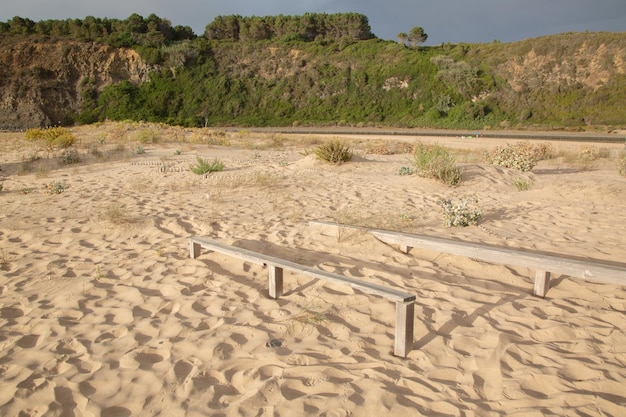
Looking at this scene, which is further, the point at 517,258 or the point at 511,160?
the point at 511,160

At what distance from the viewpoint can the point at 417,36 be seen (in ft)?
198

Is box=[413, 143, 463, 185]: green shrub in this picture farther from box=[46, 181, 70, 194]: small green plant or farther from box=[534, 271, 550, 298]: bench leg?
box=[46, 181, 70, 194]: small green plant

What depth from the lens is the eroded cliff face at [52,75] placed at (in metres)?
46.0

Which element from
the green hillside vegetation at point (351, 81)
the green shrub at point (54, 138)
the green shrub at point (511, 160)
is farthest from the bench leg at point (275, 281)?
the green hillside vegetation at point (351, 81)

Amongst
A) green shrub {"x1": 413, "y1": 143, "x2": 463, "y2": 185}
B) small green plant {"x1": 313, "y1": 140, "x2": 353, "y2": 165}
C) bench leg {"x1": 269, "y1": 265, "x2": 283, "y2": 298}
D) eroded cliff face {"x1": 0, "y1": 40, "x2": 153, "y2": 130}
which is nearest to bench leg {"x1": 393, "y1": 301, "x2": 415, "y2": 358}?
bench leg {"x1": 269, "y1": 265, "x2": 283, "y2": 298}

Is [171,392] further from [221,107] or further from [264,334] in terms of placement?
[221,107]

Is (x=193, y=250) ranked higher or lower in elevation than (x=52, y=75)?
lower

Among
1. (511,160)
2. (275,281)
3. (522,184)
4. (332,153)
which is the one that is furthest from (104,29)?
(275,281)

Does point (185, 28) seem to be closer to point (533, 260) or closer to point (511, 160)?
point (511, 160)

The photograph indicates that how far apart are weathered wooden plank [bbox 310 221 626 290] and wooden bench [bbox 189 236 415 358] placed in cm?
167

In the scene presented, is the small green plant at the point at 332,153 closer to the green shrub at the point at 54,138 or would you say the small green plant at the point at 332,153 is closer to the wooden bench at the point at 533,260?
the wooden bench at the point at 533,260

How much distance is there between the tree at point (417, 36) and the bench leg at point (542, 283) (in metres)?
61.2

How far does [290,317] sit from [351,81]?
51.5 m

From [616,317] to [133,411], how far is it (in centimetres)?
406
